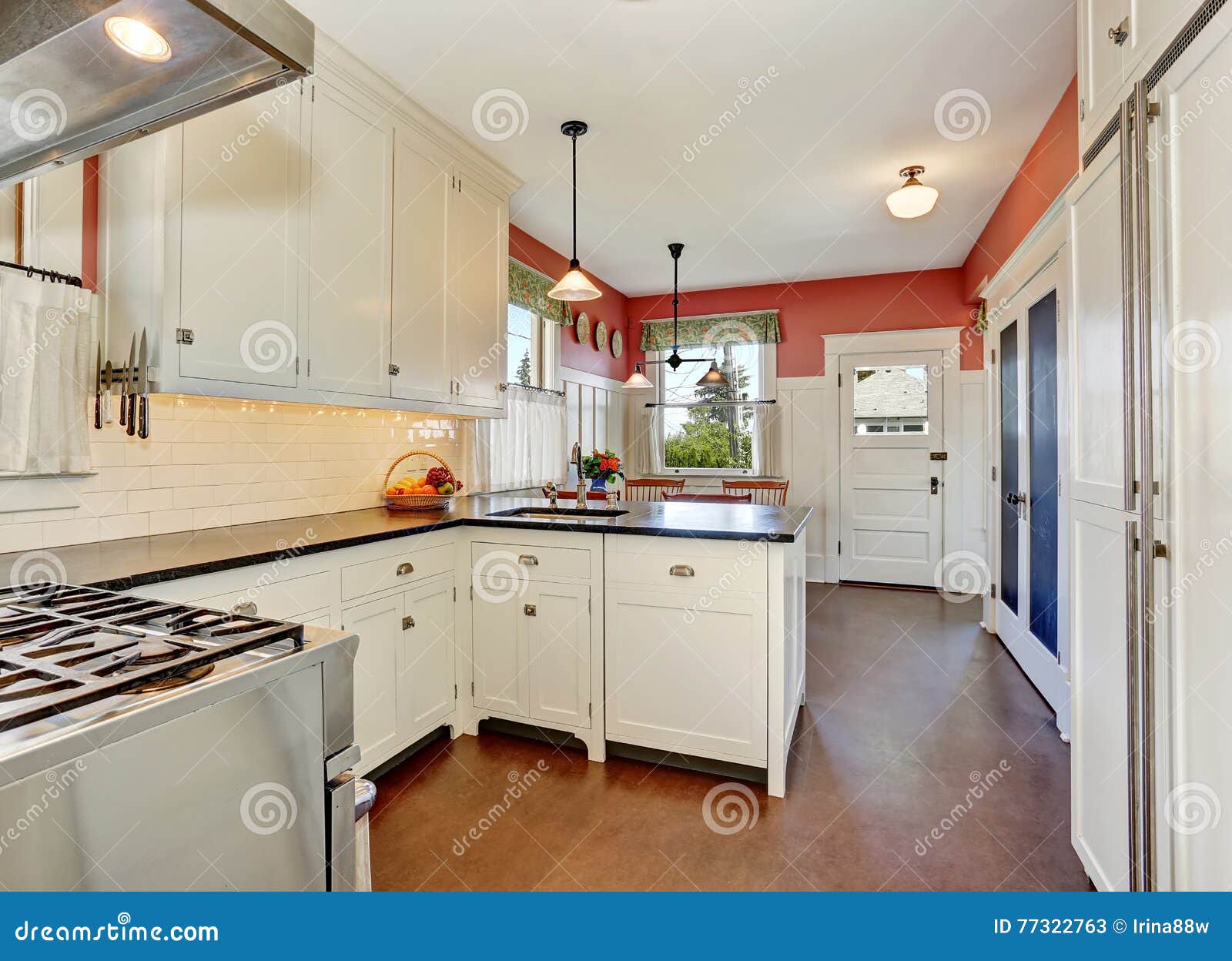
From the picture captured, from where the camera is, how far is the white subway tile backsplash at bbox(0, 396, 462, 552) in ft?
6.34

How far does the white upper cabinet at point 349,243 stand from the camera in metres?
2.36

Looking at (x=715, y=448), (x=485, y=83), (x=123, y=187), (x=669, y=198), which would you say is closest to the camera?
(x=123, y=187)

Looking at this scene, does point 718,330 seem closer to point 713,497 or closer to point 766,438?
point 766,438

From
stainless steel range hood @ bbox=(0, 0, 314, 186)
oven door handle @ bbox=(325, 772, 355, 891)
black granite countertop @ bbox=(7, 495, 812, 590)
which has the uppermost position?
stainless steel range hood @ bbox=(0, 0, 314, 186)

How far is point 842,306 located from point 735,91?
335cm

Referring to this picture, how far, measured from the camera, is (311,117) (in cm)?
232

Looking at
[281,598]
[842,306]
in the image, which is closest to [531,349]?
[842,306]

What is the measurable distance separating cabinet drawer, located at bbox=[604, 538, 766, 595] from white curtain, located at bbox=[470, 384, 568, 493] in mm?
1641

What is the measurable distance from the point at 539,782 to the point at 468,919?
1679mm

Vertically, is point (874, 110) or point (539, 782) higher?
point (874, 110)

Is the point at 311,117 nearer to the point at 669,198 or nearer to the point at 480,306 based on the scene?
the point at 480,306

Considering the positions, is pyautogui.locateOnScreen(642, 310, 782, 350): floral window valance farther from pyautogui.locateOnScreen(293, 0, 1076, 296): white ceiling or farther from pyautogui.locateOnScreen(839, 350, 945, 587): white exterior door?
pyautogui.locateOnScreen(293, 0, 1076, 296): white ceiling

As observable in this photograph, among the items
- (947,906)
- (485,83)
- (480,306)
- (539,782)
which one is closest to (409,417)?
(480,306)

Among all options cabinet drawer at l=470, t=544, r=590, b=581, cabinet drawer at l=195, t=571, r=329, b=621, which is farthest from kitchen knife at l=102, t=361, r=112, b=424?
cabinet drawer at l=470, t=544, r=590, b=581
